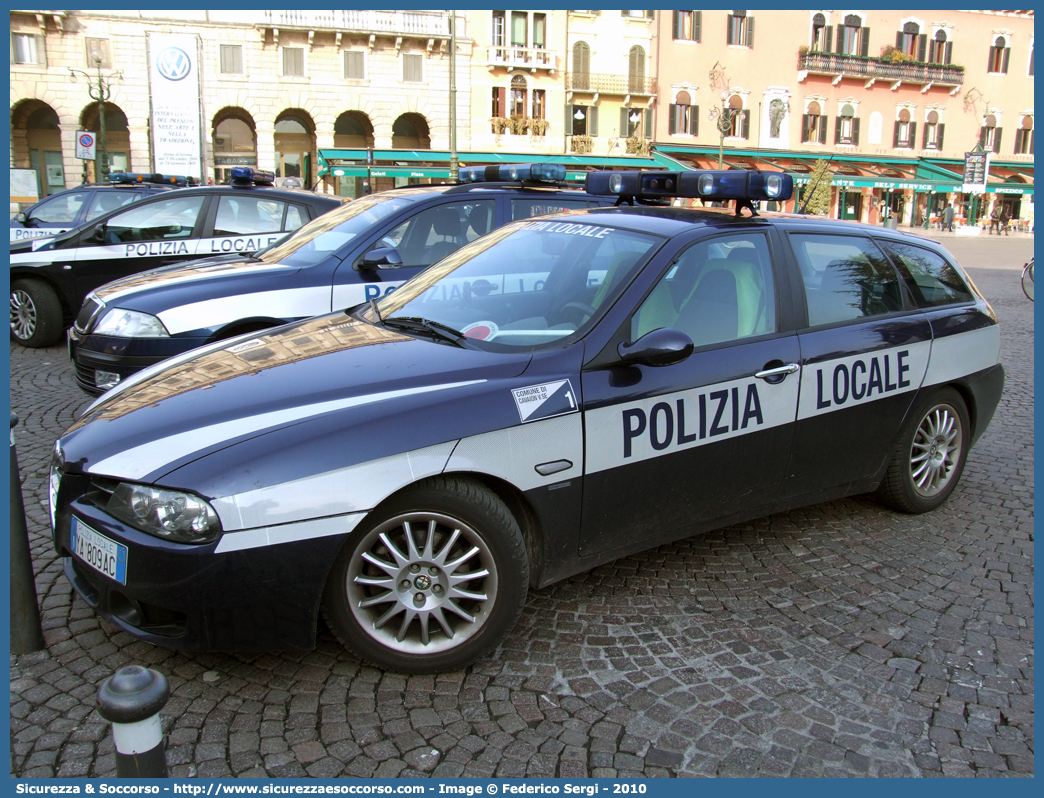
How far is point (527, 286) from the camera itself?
11.8ft

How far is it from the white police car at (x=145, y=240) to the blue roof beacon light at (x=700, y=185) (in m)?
4.40

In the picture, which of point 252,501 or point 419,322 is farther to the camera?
point 419,322

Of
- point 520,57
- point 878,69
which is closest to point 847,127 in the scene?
point 878,69

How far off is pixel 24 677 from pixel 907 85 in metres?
54.1

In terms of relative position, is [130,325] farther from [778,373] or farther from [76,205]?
[76,205]

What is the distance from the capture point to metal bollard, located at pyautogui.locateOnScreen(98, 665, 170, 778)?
62.7 inches

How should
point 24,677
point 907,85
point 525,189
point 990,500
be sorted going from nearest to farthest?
1. point 24,677
2. point 990,500
3. point 525,189
4. point 907,85

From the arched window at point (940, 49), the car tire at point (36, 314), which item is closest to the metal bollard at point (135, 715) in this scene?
the car tire at point (36, 314)

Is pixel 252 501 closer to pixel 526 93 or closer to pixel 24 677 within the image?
pixel 24 677

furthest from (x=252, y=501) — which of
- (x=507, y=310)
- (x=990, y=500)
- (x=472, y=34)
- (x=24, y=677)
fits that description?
(x=472, y=34)

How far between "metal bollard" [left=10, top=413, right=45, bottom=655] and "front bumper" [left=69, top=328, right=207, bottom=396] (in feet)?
7.52

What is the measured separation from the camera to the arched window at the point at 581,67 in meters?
40.3

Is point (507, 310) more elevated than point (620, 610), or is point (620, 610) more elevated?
point (507, 310)

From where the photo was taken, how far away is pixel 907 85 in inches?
1864
